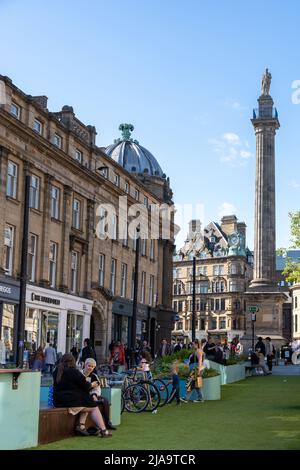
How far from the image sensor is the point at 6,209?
3369cm

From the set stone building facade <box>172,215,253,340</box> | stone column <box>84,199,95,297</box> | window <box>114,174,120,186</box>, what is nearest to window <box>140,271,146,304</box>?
window <box>114,174,120,186</box>

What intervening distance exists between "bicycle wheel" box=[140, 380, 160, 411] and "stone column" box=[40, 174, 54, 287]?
1989cm

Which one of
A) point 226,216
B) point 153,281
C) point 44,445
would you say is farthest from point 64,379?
point 226,216

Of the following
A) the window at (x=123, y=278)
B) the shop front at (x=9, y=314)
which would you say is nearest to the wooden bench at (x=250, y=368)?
the shop front at (x=9, y=314)

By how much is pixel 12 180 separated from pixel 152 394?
19.5 metres

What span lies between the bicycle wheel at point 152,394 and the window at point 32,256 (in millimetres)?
19153

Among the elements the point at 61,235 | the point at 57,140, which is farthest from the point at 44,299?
the point at 57,140

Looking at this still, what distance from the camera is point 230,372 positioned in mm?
28625

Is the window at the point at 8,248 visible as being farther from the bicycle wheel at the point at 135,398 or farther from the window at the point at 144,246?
the window at the point at 144,246

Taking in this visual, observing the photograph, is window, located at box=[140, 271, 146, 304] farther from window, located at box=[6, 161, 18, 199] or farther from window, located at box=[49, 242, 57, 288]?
window, located at box=[6, 161, 18, 199]

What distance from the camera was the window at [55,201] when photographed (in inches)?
1534

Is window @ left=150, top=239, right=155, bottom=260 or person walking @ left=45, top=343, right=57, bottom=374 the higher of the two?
window @ left=150, top=239, right=155, bottom=260

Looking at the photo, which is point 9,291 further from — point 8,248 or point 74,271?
point 74,271

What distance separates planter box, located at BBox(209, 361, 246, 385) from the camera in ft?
85.5
